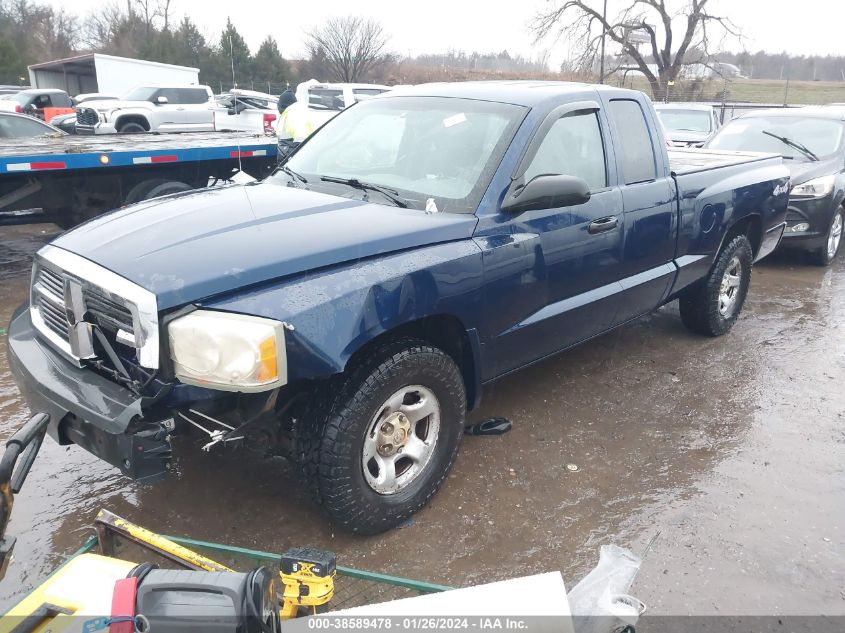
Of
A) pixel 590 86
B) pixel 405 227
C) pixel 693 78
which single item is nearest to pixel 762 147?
pixel 590 86

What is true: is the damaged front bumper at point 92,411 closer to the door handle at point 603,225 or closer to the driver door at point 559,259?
the driver door at point 559,259

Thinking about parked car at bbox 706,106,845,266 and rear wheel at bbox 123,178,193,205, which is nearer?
rear wheel at bbox 123,178,193,205

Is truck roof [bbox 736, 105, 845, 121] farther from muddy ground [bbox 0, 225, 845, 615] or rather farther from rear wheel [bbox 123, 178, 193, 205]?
rear wheel [bbox 123, 178, 193, 205]

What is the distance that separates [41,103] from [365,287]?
80.8 feet

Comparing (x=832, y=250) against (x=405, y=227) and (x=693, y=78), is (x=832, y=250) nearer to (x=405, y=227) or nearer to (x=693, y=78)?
(x=405, y=227)

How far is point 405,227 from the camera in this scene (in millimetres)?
2883

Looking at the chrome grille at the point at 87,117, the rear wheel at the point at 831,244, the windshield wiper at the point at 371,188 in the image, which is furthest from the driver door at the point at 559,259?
the chrome grille at the point at 87,117

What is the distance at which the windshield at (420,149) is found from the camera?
3.27 m

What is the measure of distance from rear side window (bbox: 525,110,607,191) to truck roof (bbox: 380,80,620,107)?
159 millimetres

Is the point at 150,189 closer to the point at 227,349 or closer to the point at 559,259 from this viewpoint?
the point at 559,259

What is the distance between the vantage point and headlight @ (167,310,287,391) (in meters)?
2.28

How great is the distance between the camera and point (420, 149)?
3.55 metres

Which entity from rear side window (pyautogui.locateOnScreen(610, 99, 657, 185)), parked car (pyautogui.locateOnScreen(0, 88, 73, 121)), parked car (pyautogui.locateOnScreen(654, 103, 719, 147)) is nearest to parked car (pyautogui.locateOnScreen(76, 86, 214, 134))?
parked car (pyautogui.locateOnScreen(0, 88, 73, 121))

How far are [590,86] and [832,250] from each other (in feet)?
19.1
